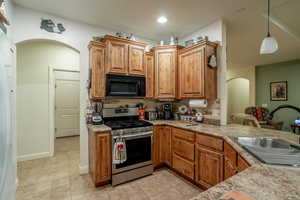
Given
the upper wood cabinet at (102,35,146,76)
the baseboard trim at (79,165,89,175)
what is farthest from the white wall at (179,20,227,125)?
the baseboard trim at (79,165,89,175)

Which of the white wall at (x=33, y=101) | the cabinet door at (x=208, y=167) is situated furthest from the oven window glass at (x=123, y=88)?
the cabinet door at (x=208, y=167)

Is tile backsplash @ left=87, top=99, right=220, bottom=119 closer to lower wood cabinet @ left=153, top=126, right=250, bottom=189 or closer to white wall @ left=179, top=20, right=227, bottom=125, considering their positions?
white wall @ left=179, top=20, right=227, bottom=125

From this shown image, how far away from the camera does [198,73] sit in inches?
103

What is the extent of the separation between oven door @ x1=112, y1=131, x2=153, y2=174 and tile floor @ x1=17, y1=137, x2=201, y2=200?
259 millimetres

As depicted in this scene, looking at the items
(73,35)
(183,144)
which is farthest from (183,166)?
(73,35)

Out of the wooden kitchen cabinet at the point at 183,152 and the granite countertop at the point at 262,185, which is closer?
the granite countertop at the point at 262,185

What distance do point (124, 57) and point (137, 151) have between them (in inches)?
66.6

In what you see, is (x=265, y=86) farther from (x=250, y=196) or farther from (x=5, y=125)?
(x=5, y=125)

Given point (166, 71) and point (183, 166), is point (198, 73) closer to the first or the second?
point (166, 71)

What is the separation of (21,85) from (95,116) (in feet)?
6.88

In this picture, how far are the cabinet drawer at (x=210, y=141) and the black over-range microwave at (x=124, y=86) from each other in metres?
1.39

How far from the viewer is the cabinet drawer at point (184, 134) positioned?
7.67 ft

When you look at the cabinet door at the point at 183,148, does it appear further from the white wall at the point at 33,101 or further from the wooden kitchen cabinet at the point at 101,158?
the white wall at the point at 33,101

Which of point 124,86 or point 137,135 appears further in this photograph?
point 124,86
